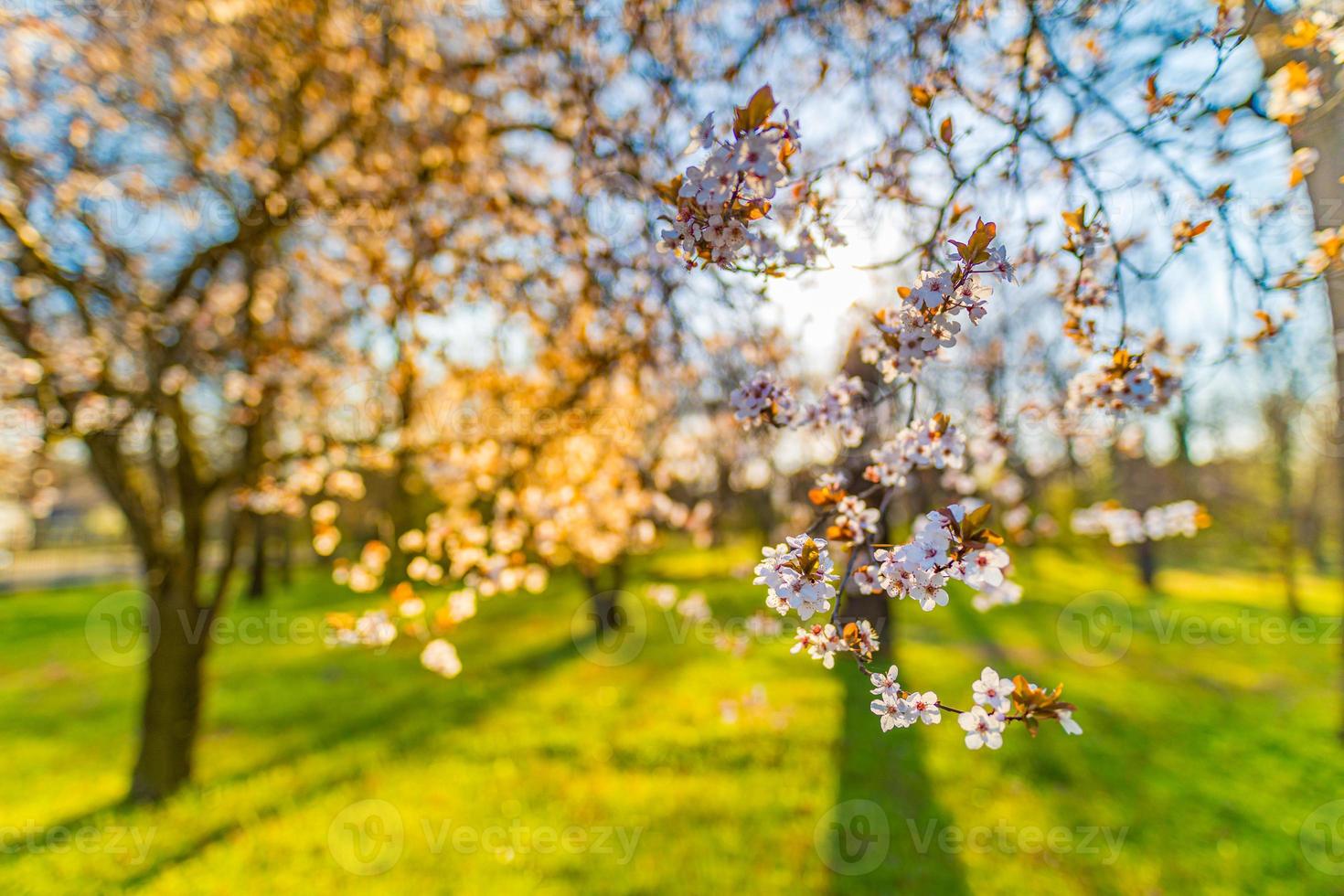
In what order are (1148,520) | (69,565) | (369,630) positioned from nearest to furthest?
(369,630) < (1148,520) < (69,565)

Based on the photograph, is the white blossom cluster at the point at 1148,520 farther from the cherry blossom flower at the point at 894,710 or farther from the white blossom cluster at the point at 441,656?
the white blossom cluster at the point at 441,656

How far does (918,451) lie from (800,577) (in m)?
0.93

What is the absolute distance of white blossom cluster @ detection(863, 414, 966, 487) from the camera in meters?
2.33

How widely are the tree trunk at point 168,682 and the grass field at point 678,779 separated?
1.18ft

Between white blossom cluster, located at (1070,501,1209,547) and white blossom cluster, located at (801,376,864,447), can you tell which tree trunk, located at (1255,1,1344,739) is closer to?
white blossom cluster, located at (1070,501,1209,547)

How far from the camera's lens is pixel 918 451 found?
248cm

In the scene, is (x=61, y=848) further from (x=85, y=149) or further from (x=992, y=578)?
(x=992, y=578)

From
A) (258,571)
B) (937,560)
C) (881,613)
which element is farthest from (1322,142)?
(258,571)

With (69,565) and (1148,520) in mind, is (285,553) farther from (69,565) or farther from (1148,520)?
(1148,520)

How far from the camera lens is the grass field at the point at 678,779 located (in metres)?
5.23

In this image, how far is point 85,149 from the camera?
19.4 ft

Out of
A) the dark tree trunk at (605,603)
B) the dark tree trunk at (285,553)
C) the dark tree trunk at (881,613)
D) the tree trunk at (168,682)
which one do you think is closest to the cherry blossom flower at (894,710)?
the dark tree trunk at (881,613)

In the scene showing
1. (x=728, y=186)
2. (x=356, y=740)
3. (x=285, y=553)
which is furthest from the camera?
(x=285, y=553)

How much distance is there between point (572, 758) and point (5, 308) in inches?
278
